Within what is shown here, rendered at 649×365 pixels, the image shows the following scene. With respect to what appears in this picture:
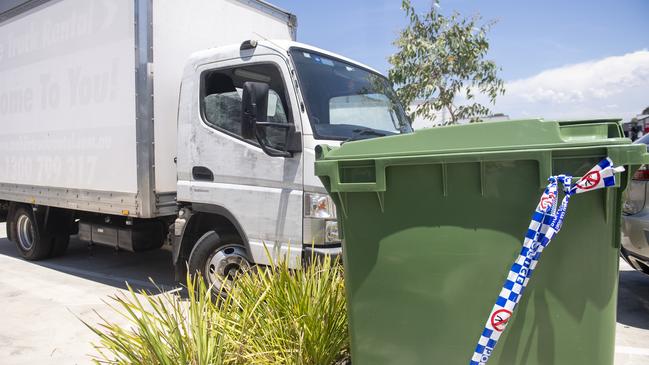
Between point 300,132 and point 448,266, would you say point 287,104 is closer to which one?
point 300,132

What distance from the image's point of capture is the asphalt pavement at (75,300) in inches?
149

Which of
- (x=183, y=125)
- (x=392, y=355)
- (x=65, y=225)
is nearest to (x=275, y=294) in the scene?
(x=392, y=355)

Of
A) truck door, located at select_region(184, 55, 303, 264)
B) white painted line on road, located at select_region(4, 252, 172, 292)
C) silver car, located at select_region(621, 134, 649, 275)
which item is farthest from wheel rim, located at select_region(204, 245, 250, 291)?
silver car, located at select_region(621, 134, 649, 275)

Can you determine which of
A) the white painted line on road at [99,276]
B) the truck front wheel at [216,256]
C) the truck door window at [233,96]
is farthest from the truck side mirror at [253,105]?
the white painted line on road at [99,276]

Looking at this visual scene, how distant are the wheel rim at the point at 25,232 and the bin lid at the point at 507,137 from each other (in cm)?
666

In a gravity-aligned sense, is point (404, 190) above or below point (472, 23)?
below

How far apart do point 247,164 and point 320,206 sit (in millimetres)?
824

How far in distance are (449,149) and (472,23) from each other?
4012 millimetres

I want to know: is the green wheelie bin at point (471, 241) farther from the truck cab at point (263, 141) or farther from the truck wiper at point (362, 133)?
the truck wiper at point (362, 133)

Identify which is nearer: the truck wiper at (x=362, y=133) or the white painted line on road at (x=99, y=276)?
the truck wiper at (x=362, y=133)

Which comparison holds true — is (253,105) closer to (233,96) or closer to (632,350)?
(233,96)

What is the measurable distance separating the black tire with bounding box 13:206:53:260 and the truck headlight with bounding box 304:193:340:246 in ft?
16.6

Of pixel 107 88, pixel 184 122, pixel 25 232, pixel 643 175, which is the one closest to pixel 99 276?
pixel 25 232

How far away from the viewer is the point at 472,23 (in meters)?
5.43
